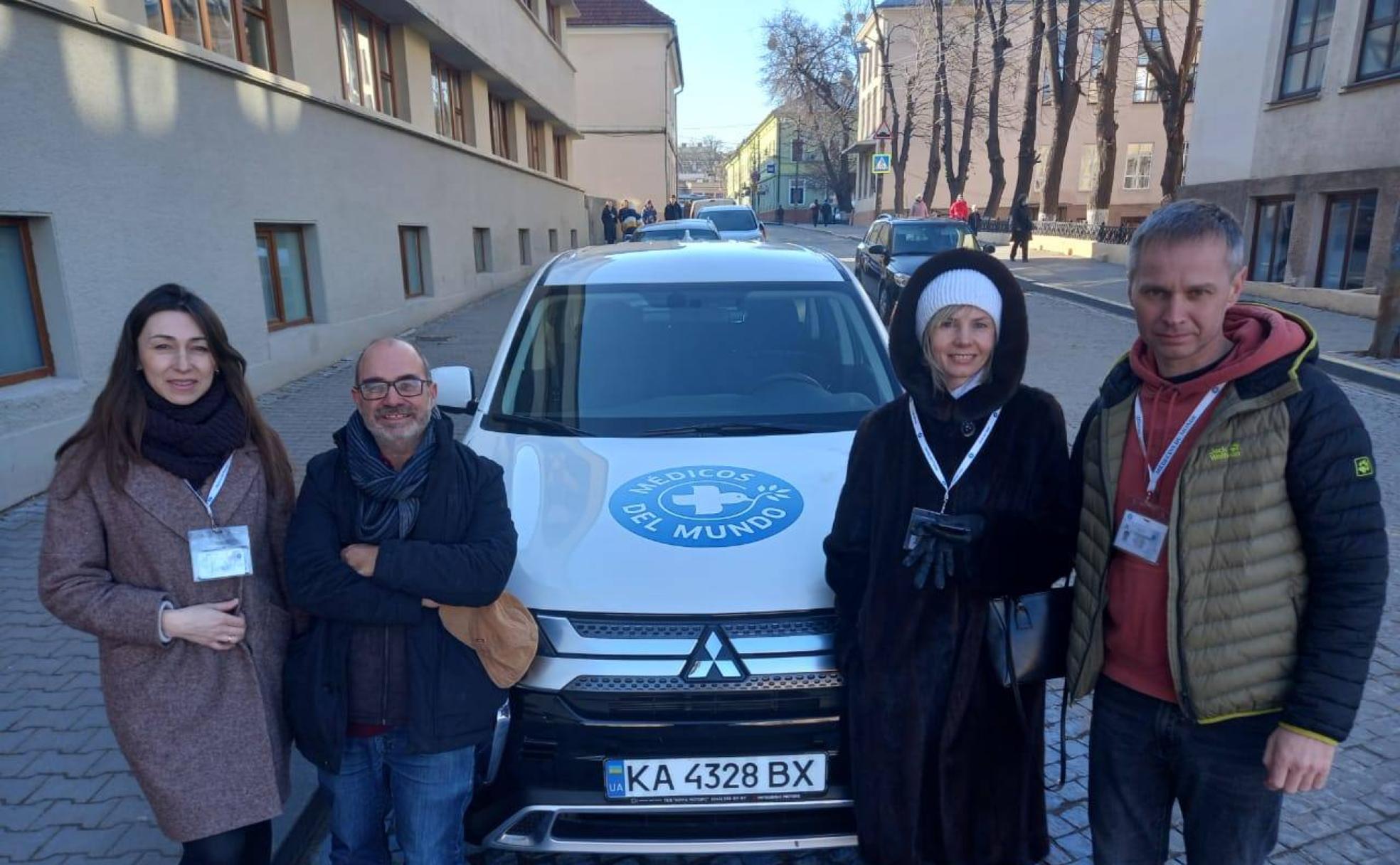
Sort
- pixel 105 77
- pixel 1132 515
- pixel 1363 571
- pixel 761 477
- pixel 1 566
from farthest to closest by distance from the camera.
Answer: pixel 105 77, pixel 1 566, pixel 761 477, pixel 1132 515, pixel 1363 571

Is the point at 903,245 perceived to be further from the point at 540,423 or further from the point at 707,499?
the point at 707,499

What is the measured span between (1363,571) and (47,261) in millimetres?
7142

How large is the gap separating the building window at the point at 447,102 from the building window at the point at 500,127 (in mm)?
2026

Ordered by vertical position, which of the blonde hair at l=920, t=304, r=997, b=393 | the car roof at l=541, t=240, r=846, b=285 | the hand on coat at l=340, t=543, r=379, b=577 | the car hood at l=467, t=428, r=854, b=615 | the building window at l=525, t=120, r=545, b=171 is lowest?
the car hood at l=467, t=428, r=854, b=615

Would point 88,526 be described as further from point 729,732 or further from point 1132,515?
point 1132,515

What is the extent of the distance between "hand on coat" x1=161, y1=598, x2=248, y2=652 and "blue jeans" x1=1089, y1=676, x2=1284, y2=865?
6.46 ft

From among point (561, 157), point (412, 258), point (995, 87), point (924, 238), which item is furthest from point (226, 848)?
point (995, 87)

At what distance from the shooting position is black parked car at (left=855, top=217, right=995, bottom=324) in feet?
43.7

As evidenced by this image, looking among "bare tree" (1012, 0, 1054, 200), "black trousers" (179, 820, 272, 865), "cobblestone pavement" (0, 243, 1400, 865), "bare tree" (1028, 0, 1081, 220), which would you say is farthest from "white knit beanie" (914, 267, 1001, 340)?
"bare tree" (1028, 0, 1081, 220)

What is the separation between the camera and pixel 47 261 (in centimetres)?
573

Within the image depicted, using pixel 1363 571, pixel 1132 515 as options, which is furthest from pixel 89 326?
pixel 1363 571

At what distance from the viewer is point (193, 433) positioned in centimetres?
188

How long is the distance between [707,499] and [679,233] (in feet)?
41.0

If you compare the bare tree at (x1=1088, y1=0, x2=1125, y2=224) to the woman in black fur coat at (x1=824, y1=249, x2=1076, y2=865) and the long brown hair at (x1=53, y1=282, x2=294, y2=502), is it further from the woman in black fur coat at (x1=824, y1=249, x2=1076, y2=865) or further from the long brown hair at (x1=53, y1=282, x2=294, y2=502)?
the long brown hair at (x1=53, y1=282, x2=294, y2=502)
